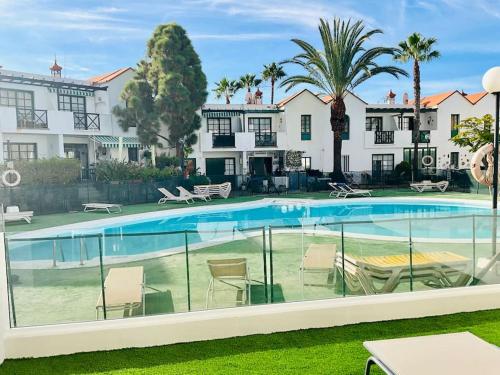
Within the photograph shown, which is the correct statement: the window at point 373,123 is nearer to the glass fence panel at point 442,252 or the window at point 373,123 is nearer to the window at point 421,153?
the window at point 421,153

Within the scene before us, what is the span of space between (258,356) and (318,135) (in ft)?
98.8

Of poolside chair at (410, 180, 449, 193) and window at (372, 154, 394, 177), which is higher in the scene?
window at (372, 154, 394, 177)

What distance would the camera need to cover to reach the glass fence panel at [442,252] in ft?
20.8

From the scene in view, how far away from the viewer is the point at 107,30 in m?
29.3

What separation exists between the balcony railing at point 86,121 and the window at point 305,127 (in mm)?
13988

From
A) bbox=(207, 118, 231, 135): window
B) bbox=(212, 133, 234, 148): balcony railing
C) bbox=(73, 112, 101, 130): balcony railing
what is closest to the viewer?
bbox=(73, 112, 101, 130): balcony railing

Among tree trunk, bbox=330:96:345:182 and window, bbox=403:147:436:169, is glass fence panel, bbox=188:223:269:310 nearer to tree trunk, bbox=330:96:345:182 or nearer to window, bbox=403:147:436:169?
tree trunk, bbox=330:96:345:182

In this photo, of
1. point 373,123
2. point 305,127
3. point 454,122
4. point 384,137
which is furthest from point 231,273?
point 454,122

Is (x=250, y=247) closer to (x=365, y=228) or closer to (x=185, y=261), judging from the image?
(x=185, y=261)

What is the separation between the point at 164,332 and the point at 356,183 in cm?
2628

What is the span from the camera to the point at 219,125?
33.6 metres

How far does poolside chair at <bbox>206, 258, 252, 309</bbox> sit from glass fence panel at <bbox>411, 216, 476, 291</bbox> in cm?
227

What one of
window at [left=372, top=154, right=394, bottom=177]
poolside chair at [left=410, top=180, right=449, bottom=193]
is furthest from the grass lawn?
window at [left=372, top=154, right=394, bottom=177]

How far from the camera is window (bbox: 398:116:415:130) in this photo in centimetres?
3672
